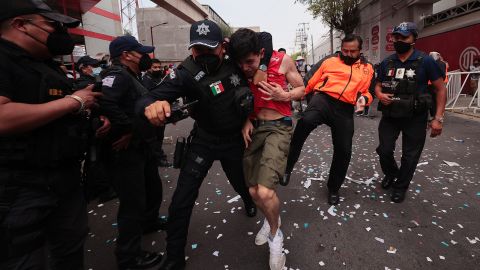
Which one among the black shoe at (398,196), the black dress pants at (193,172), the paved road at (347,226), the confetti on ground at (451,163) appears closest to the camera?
the black dress pants at (193,172)

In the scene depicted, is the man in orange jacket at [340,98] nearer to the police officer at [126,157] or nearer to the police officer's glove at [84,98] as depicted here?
the police officer at [126,157]

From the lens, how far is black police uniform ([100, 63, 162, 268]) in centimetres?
233

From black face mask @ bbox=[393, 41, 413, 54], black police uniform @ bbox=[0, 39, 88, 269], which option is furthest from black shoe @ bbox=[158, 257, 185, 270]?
black face mask @ bbox=[393, 41, 413, 54]

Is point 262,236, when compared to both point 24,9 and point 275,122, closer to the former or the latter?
point 275,122

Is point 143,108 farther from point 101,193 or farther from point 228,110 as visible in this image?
point 101,193

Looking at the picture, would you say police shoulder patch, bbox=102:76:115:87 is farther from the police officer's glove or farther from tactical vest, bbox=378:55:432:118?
tactical vest, bbox=378:55:432:118

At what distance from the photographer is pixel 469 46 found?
1374 centimetres

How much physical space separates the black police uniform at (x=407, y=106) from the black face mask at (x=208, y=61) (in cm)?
228

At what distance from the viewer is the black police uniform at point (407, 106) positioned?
11.1ft

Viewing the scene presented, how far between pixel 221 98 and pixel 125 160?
3.03 ft

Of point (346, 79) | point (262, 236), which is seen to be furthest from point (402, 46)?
point (262, 236)

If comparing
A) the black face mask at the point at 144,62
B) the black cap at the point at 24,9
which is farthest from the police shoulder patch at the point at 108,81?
the black cap at the point at 24,9

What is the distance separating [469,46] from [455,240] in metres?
14.8

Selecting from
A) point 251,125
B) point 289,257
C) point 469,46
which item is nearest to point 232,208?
point 289,257
